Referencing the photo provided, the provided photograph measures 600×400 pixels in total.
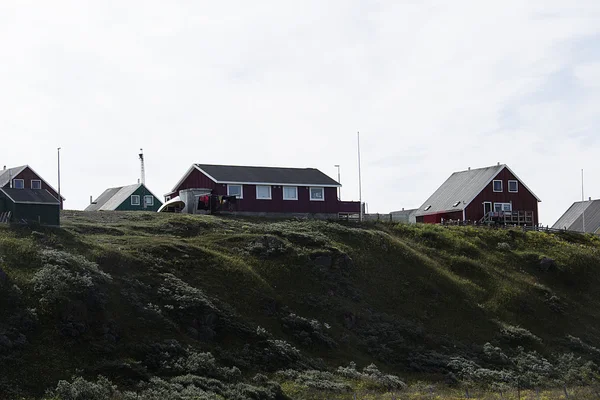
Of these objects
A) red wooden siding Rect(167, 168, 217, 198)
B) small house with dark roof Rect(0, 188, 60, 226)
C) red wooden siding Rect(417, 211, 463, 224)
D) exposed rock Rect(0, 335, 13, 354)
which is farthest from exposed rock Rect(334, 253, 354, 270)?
red wooden siding Rect(417, 211, 463, 224)

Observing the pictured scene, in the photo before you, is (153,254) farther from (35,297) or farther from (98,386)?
(98,386)

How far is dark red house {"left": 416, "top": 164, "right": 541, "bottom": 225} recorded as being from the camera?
8475cm

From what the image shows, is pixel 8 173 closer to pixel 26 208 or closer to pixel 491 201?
pixel 26 208

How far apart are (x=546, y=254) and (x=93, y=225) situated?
127ft

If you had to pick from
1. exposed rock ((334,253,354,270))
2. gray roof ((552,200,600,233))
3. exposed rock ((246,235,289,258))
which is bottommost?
exposed rock ((334,253,354,270))

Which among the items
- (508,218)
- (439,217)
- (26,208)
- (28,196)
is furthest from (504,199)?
(26,208)

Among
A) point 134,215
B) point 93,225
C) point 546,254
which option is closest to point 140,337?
point 93,225

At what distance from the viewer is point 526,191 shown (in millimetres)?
87625

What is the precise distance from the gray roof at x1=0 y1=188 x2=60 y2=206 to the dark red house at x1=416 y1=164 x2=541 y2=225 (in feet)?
149

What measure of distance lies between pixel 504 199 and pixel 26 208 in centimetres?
5192

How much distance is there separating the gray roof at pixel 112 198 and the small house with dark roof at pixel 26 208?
41.5m

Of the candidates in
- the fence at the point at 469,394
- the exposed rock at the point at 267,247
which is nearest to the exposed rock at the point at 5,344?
the fence at the point at 469,394

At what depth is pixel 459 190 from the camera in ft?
293

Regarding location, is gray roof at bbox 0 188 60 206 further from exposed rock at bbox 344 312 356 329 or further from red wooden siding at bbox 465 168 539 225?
red wooden siding at bbox 465 168 539 225
